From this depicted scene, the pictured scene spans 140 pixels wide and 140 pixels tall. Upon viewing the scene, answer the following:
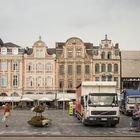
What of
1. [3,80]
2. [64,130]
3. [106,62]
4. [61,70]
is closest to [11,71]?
[3,80]

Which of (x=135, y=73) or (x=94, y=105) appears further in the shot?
(x=135, y=73)

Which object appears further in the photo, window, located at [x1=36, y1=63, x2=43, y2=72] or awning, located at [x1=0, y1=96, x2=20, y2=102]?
window, located at [x1=36, y1=63, x2=43, y2=72]

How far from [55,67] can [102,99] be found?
65256 millimetres

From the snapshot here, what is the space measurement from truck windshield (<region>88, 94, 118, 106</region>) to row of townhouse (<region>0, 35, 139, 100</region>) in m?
63.4

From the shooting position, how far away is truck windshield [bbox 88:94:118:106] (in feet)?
103

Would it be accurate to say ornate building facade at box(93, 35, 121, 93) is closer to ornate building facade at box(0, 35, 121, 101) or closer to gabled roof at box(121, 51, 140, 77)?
ornate building facade at box(0, 35, 121, 101)

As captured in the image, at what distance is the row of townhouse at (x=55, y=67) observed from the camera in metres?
95.4

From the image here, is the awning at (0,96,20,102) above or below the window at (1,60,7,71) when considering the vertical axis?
below

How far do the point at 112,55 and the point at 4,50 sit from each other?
21.5 meters

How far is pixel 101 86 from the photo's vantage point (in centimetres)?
3422

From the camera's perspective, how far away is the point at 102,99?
31.5 meters

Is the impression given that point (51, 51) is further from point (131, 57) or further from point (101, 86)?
point (101, 86)

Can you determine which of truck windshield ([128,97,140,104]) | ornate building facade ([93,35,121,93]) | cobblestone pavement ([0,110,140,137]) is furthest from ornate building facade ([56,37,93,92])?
cobblestone pavement ([0,110,140,137])

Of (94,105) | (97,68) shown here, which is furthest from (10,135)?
(97,68)
